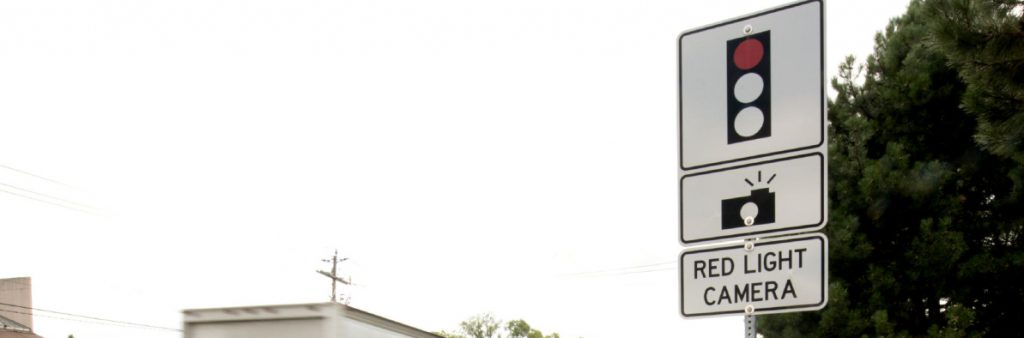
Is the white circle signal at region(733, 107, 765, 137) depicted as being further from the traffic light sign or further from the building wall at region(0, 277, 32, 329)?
the building wall at region(0, 277, 32, 329)

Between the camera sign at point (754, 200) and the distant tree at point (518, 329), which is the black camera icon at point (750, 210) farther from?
the distant tree at point (518, 329)

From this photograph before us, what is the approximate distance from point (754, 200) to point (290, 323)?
4.26 meters

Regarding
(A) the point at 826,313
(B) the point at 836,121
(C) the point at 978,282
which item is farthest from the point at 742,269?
(B) the point at 836,121

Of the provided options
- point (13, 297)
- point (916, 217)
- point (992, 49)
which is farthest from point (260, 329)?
point (13, 297)

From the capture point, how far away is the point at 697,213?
13.4ft

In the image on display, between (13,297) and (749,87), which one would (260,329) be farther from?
(13,297)

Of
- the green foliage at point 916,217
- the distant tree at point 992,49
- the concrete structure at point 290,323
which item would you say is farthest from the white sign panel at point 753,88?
the green foliage at point 916,217

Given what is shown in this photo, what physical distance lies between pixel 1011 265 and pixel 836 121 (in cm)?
302

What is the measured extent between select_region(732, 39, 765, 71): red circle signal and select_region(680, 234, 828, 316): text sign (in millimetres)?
695

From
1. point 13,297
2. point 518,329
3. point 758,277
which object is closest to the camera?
point 758,277

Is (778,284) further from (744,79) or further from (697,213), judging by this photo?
(744,79)

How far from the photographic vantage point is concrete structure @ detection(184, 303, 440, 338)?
7.09m

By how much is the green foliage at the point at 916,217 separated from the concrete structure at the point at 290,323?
24.6 feet

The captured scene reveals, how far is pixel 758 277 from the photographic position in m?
3.89
